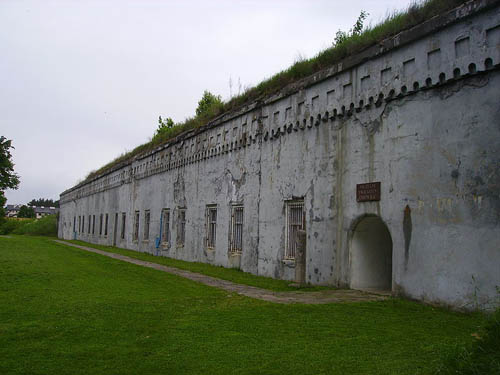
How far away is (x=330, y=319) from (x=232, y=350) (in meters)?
1.93

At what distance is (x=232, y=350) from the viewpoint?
5.09m

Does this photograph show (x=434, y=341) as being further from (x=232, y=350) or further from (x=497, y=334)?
(x=232, y=350)

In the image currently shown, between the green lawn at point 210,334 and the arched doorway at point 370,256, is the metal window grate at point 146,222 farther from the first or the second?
the arched doorway at point 370,256

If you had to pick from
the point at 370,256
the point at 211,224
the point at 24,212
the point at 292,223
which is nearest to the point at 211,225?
the point at 211,224

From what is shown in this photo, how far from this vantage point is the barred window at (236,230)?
1434 centimetres

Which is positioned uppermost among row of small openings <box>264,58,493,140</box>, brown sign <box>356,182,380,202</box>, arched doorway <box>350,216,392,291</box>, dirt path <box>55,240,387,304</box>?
row of small openings <box>264,58,493,140</box>

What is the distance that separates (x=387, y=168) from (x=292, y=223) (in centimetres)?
352

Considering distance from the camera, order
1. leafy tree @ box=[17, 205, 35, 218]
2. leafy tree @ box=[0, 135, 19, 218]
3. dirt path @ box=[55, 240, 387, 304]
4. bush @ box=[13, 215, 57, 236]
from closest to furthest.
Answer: dirt path @ box=[55, 240, 387, 304] → leafy tree @ box=[0, 135, 19, 218] → bush @ box=[13, 215, 57, 236] → leafy tree @ box=[17, 205, 35, 218]

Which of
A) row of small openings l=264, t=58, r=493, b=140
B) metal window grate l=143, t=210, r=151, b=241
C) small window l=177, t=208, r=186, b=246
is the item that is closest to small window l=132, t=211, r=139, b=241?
metal window grate l=143, t=210, r=151, b=241

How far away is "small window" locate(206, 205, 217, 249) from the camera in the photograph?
1620cm

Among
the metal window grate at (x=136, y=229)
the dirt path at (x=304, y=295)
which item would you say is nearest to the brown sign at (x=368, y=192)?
Answer: the dirt path at (x=304, y=295)

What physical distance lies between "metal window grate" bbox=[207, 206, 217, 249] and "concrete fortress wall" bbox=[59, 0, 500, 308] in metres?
0.20

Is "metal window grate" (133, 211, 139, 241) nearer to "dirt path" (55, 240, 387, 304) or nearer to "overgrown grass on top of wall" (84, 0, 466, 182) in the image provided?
"overgrown grass on top of wall" (84, 0, 466, 182)

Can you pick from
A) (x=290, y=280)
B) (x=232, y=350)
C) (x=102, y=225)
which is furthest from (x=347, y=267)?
(x=102, y=225)
